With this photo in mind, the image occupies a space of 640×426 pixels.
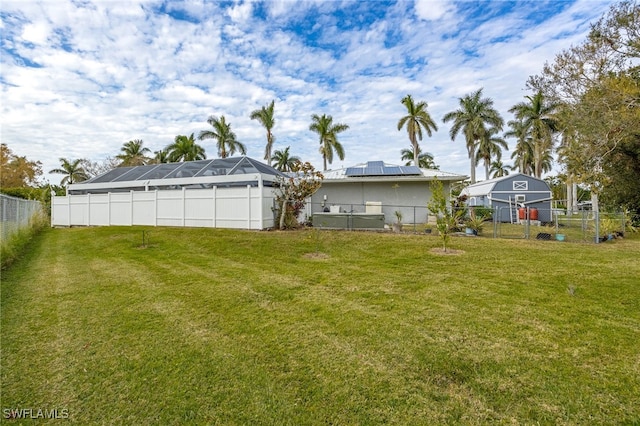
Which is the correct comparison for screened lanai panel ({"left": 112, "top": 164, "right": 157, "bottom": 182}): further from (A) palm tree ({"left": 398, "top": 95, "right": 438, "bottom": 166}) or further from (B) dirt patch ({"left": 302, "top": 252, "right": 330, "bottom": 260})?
(A) palm tree ({"left": 398, "top": 95, "right": 438, "bottom": 166})

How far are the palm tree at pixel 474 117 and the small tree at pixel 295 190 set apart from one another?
962 inches

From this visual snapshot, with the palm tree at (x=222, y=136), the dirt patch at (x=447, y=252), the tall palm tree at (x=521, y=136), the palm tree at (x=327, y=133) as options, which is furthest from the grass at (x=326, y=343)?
the tall palm tree at (x=521, y=136)

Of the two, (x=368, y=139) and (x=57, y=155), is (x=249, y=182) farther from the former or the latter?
(x=57, y=155)

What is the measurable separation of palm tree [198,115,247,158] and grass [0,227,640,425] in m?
24.1

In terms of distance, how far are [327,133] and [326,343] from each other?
95.3ft

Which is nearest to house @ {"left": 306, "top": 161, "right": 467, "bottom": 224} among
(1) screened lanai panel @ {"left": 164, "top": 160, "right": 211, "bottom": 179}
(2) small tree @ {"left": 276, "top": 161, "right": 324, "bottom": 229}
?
(2) small tree @ {"left": 276, "top": 161, "right": 324, "bottom": 229}

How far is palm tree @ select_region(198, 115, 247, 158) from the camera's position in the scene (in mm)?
29562

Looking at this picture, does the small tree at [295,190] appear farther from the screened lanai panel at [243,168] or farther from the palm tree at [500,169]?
the palm tree at [500,169]

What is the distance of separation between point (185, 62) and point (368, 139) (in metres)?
15.7

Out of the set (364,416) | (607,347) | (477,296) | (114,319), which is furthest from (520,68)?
(114,319)

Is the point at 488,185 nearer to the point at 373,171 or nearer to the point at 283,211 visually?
the point at 373,171

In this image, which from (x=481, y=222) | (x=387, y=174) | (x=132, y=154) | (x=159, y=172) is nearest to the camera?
(x=481, y=222)

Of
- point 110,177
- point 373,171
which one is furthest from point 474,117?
point 110,177

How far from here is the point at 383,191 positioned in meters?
17.0
